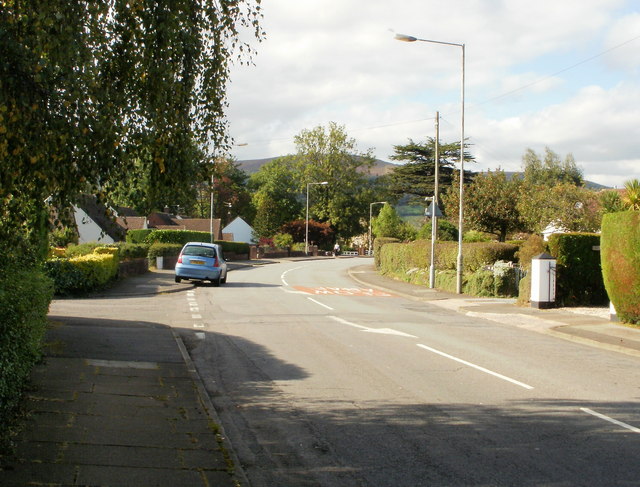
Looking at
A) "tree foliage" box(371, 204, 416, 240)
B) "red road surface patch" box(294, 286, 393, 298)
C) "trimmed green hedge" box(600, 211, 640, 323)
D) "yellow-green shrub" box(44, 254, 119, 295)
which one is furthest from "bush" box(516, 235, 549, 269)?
"tree foliage" box(371, 204, 416, 240)

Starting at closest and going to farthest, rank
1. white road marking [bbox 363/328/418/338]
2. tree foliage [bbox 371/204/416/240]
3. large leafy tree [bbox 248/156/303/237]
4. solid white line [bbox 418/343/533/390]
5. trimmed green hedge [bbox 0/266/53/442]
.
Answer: trimmed green hedge [bbox 0/266/53/442], solid white line [bbox 418/343/533/390], white road marking [bbox 363/328/418/338], tree foliage [bbox 371/204/416/240], large leafy tree [bbox 248/156/303/237]

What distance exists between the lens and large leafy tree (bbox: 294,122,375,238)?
3834 inches

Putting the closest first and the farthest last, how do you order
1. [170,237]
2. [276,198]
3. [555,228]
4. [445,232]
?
[555,228] → [445,232] → [170,237] → [276,198]

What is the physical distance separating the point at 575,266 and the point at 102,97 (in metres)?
18.2

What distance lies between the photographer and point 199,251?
95.5 ft

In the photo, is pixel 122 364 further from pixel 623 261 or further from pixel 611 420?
pixel 623 261

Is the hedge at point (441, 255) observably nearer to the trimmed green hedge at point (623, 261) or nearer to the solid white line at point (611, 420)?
the trimmed green hedge at point (623, 261)

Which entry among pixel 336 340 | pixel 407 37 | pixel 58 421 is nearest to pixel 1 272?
pixel 58 421

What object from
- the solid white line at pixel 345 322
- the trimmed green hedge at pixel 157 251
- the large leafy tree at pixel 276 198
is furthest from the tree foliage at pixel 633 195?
the large leafy tree at pixel 276 198

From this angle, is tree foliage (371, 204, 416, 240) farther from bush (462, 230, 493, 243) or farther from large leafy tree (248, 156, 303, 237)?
large leafy tree (248, 156, 303, 237)

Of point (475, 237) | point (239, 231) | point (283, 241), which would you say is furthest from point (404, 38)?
point (239, 231)

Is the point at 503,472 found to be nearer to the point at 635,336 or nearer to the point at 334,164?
the point at 635,336

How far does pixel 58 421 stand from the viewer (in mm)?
6426

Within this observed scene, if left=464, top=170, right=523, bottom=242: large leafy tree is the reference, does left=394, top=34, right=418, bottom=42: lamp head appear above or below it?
above
